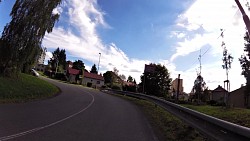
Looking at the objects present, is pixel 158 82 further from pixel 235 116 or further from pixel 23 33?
pixel 235 116

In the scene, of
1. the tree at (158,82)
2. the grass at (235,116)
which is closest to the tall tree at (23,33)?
the grass at (235,116)

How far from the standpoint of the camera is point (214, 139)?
7461mm

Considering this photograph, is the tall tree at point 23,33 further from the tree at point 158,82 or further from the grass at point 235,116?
the tree at point 158,82

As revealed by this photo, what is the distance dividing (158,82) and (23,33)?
66.2 meters

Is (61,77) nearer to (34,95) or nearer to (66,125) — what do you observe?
(34,95)

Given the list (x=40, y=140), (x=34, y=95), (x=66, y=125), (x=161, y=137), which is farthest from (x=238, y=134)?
(x=34, y=95)

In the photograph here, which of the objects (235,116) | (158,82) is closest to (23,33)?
(235,116)

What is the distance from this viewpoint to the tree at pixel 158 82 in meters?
87.2

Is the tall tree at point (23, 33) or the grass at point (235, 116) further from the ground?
the tall tree at point (23, 33)

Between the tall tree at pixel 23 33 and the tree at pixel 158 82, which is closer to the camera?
the tall tree at pixel 23 33

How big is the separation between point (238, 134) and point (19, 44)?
24.2 meters

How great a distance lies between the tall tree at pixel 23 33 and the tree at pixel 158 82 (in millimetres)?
59627

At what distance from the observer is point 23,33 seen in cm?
2702

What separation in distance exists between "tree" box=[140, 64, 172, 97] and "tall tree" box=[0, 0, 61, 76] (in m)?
59.6
